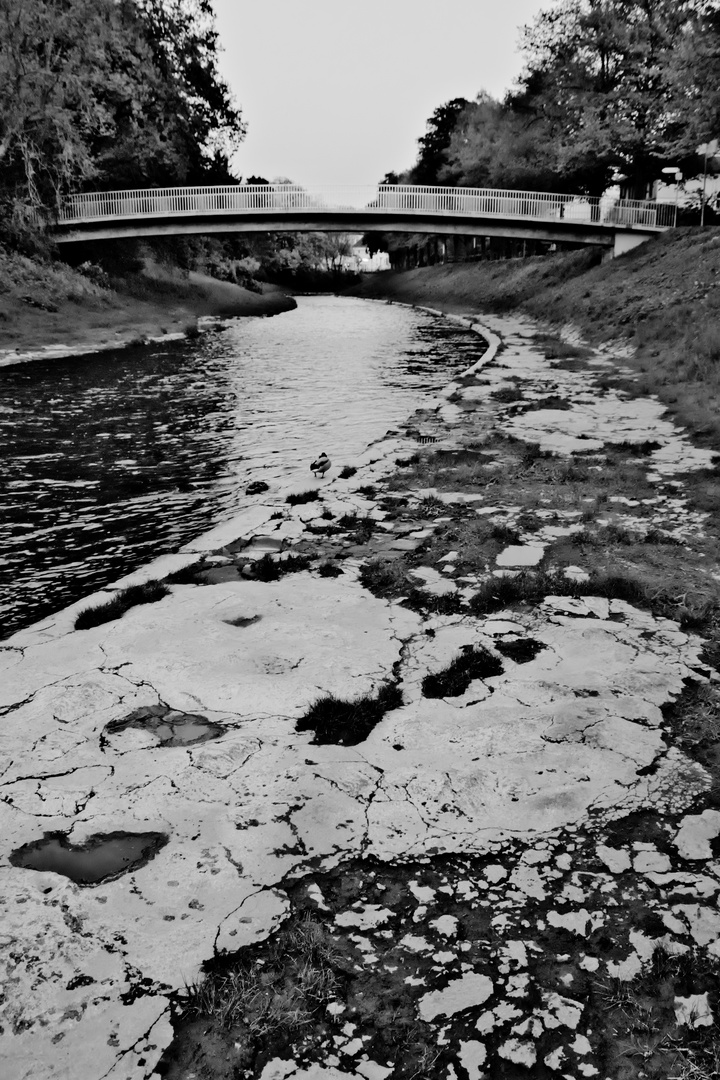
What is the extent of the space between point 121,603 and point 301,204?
4040 centimetres

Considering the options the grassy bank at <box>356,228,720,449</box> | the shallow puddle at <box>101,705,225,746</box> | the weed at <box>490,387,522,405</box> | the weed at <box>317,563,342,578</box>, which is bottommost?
the shallow puddle at <box>101,705,225,746</box>

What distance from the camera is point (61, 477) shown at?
1095 centimetres

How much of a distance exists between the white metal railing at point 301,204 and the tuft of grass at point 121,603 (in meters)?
36.9

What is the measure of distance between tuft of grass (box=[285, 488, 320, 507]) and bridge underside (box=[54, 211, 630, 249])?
109ft

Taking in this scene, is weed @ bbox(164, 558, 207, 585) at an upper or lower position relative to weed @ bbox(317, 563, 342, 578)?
upper

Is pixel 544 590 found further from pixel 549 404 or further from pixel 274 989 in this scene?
pixel 549 404

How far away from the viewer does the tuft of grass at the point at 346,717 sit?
4250 mm

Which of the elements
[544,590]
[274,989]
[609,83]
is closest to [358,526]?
[544,590]

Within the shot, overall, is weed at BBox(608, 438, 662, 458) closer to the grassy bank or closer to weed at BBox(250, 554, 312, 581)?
the grassy bank

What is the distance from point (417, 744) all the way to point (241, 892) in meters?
1.33

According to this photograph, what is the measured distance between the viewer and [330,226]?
42.8 metres

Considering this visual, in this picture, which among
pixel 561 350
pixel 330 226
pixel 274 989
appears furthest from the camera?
pixel 330 226

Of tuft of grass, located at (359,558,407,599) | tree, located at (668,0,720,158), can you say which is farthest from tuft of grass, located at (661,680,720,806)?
tree, located at (668,0,720,158)

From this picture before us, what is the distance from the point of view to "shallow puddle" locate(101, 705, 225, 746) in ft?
13.9
